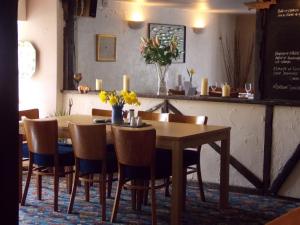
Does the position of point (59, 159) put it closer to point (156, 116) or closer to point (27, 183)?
point (27, 183)

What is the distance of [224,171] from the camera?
5.15 m

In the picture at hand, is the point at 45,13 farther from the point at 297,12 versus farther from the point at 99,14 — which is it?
the point at 297,12

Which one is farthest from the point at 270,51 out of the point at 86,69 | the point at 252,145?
the point at 86,69

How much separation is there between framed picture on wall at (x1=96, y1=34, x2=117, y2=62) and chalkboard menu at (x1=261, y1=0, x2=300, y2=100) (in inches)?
118

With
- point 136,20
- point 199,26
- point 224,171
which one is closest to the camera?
point 224,171

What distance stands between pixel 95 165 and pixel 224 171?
1256mm

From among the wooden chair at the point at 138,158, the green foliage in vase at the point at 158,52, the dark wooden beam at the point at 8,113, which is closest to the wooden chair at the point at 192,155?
the wooden chair at the point at 138,158

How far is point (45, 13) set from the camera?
6.98 m

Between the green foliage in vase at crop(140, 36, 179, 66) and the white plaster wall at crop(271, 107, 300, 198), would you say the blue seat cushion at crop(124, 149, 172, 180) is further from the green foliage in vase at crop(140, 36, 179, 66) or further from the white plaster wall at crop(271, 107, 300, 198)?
the green foliage in vase at crop(140, 36, 179, 66)

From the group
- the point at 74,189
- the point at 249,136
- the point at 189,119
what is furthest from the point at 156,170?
the point at 249,136

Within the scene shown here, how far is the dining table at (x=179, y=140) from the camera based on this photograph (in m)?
4.36

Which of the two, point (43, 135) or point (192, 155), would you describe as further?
point (192, 155)

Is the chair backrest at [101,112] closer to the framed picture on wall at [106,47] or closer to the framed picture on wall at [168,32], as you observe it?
the framed picture on wall at [106,47]

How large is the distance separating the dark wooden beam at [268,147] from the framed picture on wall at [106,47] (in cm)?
317
